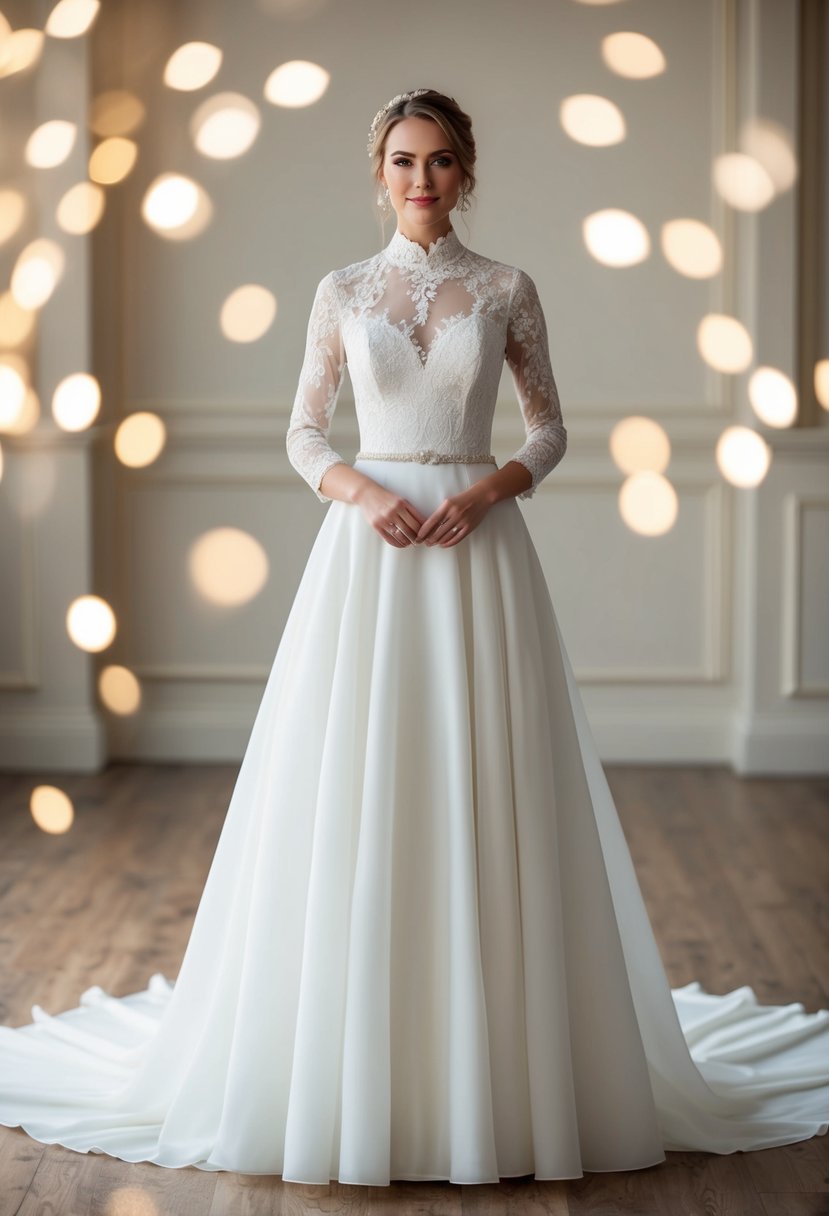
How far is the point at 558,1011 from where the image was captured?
6.97 feet

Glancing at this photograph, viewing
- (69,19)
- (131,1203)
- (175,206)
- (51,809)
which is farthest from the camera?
(175,206)

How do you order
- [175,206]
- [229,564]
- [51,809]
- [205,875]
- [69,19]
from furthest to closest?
[229,564], [175,206], [69,19], [51,809], [205,875]

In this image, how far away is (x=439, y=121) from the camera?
217 centimetres

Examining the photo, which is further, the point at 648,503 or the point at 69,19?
the point at 648,503

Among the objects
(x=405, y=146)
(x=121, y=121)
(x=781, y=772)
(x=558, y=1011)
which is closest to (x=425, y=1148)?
(x=558, y=1011)

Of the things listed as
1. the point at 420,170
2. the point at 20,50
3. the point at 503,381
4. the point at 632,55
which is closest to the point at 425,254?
the point at 420,170

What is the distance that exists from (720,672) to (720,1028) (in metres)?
2.36

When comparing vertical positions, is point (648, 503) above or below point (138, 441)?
below

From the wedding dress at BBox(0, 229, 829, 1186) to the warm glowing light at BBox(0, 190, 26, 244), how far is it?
9.26ft

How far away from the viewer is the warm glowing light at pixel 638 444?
16.1 ft

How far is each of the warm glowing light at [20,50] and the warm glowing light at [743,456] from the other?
266cm

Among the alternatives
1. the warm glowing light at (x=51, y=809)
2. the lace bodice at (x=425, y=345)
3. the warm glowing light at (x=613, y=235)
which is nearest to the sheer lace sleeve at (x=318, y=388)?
the lace bodice at (x=425, y=345)

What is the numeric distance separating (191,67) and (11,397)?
4.23ft

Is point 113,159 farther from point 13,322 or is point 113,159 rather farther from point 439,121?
point 439,121
